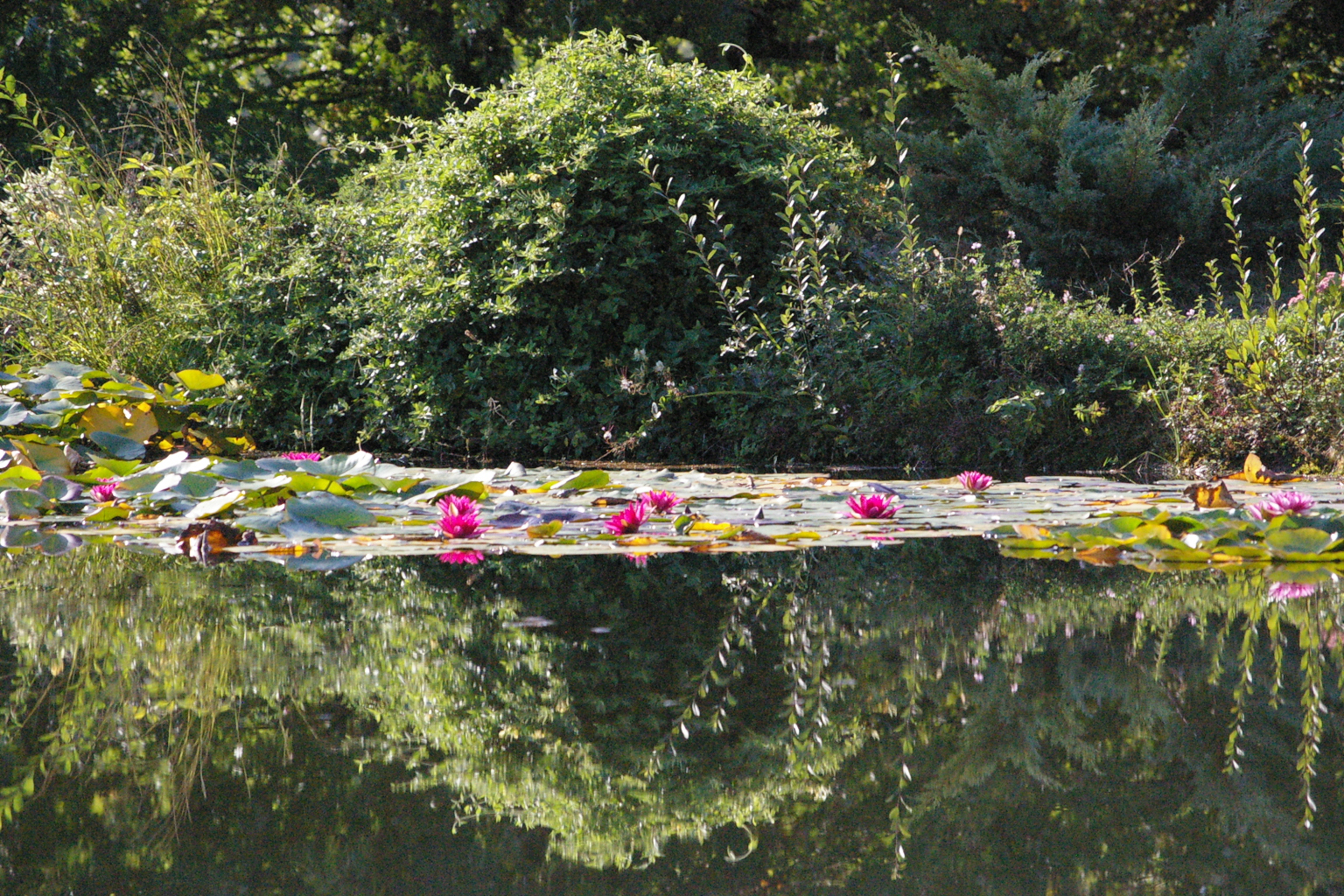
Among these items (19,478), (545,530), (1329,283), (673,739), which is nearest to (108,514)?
(19,478)

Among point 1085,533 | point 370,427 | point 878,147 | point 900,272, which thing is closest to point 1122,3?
point 878,147

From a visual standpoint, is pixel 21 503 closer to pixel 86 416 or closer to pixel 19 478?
pixel 19 478

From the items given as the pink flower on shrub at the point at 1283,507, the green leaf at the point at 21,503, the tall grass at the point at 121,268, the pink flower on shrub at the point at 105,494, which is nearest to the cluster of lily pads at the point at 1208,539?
the pink flower on shrub at the point at 1283,507

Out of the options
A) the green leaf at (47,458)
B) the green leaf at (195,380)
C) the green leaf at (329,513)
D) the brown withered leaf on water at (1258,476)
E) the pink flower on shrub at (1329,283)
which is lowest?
the brown withered leaf on water at (1258,476)

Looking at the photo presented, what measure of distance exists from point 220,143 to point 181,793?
35.9 feet

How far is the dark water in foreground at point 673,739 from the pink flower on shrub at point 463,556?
0.36 meters

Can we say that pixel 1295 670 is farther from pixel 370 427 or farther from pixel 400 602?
pixel 370 427

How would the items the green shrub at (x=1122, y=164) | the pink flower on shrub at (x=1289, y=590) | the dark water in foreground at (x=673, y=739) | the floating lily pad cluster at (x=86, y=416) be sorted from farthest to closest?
the green shrub at (x=1122, y=164)
the floating lily pad cluster at (x=86, y=416)
the pink flower on shrub at (x=1289, y=590)
the dark water in foreground at (x=673, y=739)

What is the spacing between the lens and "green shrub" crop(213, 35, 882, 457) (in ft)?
16.7

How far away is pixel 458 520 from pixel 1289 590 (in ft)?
5.44

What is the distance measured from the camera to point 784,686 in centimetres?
147

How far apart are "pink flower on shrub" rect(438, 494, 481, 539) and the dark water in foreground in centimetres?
47

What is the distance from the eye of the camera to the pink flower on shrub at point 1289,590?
200 cm

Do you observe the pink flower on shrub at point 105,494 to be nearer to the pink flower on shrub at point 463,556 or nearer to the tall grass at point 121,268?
the pink flower on shrub at point 463,556
